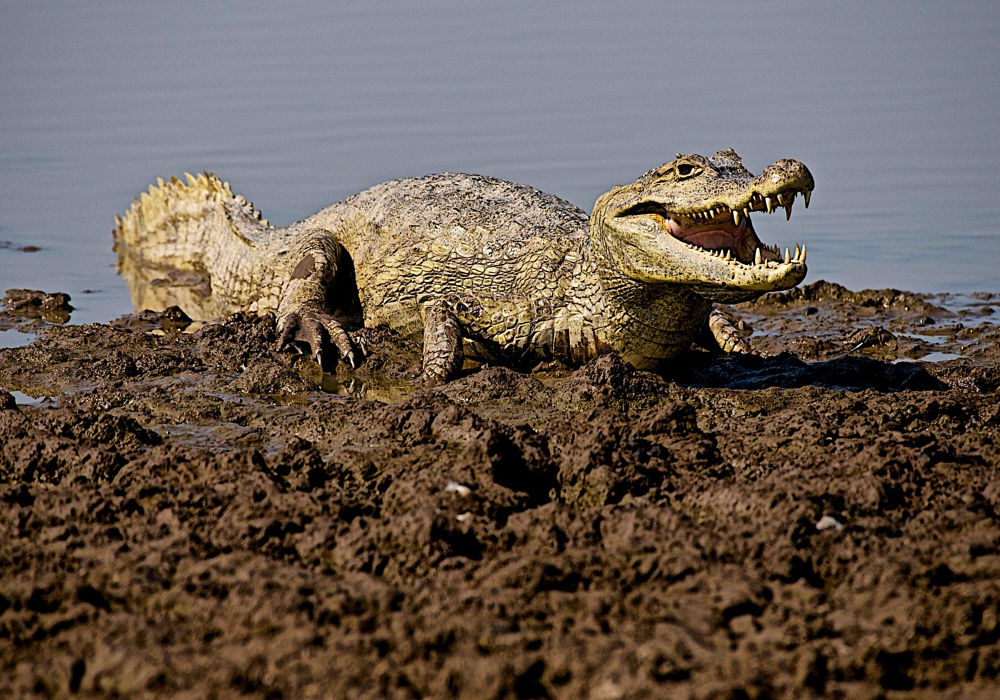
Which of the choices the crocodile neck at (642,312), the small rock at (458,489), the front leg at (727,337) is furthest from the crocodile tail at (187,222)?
the small rock at (458,489)

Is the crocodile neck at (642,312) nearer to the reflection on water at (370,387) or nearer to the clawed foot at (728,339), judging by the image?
the clawed foot at (728,339)

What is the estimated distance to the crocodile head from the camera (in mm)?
4867

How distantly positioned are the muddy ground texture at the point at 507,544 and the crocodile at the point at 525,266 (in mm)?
686

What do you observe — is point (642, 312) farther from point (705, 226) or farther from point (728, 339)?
point (728, 339)

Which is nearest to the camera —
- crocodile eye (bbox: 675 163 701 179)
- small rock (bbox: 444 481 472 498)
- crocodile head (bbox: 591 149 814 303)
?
small rock (bbox: 444 481 472 498)

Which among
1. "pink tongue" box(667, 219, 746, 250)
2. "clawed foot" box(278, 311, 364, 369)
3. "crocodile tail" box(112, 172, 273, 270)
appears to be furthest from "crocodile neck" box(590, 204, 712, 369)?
"crocodile tail" box(112, 172, 273, 270)

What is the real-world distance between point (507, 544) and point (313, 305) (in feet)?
13.8

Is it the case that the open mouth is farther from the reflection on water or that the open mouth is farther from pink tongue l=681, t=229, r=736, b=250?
the reflection on water

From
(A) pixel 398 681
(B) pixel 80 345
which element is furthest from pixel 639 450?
(B) pixel 80 345

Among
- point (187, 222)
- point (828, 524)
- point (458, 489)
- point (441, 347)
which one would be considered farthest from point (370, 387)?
point (187, 222)

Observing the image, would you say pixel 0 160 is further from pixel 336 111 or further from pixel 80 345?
pixel 80 345

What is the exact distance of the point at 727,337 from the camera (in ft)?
22.4

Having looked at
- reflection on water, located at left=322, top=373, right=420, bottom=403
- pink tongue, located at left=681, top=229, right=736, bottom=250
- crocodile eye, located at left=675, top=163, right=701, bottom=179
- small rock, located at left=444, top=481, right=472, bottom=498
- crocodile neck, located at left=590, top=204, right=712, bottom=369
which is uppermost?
crocodile eye, located at left=675, top=163, right=701, bottom=179

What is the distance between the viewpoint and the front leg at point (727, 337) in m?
6.75
